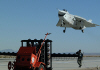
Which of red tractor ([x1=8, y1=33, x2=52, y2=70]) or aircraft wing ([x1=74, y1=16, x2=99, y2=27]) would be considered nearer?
red tractor ([x1=8, y1=33, x2=52, y2=70])

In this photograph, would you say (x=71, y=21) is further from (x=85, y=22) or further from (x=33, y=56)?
(x=33, y=56)

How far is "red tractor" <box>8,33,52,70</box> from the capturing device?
1426 centimetres

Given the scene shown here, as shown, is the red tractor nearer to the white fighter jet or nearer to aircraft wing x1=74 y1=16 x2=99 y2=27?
the white fighter jet

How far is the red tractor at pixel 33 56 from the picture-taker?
46.8 feet

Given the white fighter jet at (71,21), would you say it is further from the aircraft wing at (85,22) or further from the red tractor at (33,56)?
the red tractor at (33,56)

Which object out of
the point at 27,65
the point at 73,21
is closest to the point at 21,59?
the point at 27,65

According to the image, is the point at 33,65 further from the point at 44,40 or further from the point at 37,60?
the point at 44,40

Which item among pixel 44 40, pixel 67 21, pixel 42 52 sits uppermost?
pixel 67 21

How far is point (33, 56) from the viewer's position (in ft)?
47.3

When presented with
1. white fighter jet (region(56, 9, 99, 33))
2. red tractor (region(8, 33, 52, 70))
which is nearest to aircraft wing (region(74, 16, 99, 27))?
white fighter jet (region(56, 9, 99, 33))

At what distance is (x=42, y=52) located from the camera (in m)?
16.0

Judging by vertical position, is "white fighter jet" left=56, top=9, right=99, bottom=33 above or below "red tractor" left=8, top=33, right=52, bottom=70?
above

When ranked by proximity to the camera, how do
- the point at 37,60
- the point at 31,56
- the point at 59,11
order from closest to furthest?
the point at 31,56 → the point at 37,60 → the point at 59,11

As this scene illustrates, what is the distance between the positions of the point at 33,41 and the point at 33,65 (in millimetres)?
2733
